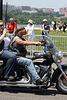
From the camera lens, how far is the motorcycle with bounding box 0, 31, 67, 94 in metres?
5.72

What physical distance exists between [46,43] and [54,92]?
1.18 metres

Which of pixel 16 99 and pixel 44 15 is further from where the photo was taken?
pixel 44 15

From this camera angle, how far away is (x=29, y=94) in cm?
590

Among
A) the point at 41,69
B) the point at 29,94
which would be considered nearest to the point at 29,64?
the point at 41,69

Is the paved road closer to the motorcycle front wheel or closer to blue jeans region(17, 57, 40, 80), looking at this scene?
the motorcycle front wheel

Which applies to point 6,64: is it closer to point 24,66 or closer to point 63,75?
point 24,66

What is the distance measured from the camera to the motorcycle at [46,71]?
572 centimetres

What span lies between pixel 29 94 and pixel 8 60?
0.90m

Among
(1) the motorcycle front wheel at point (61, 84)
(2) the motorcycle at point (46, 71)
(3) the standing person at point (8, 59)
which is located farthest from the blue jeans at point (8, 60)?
(1) the motorcycle front wheel at point (61, 84)

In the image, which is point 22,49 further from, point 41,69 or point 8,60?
point 41,69

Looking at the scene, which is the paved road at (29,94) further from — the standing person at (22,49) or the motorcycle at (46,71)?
the standing person at (22,49)

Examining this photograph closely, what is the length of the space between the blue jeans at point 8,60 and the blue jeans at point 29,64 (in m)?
0.14

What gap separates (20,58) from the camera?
5812mm

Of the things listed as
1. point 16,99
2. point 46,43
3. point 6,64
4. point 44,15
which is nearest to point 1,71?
point 6,64
